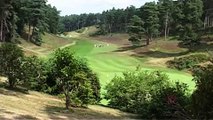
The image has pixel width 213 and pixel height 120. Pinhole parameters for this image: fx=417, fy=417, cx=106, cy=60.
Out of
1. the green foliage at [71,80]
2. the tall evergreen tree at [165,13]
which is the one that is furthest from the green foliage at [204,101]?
the tall evergreen tree at [165,13]

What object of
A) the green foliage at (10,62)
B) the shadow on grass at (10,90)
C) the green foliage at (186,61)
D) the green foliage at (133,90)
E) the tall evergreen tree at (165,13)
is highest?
the tall evergreen tree at (165,13)

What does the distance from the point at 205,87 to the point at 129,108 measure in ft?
48.0

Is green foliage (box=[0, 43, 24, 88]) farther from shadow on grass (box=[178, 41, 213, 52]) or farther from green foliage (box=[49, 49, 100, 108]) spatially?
shadow on grass (box=[178, 41, 213, 52])

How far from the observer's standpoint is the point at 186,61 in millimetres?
63500

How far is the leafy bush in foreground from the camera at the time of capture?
2281 cm

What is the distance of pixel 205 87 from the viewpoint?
11.0 m

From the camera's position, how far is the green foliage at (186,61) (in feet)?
204

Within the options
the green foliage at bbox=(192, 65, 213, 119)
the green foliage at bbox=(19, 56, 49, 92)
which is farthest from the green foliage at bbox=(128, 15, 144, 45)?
the green foliage at bbox=(192, 65, 213, 119)

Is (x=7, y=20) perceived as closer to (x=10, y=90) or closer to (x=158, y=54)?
Result: (x=158, y=54)

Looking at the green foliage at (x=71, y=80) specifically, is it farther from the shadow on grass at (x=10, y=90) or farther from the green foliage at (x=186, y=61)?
the green foliage at (x=186, y=61)

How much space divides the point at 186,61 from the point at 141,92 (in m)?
39.3

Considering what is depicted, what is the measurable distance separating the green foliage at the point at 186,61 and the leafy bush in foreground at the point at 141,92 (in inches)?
1383

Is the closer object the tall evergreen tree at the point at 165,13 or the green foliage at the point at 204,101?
the green foliage at the point at 204,101

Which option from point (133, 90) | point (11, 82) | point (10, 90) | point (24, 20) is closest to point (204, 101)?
point (10, 90)
